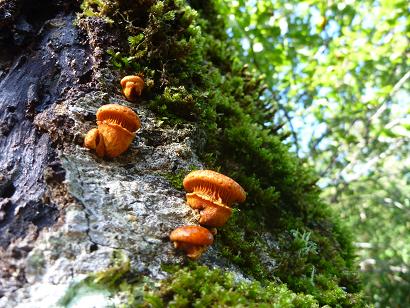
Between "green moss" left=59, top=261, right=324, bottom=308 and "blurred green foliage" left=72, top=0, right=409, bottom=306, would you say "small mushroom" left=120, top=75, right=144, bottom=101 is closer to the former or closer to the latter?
"blurred green foliage" left=72, top=0, right=409, bottom=306

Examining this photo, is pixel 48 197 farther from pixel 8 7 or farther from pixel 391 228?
pixel 391 228

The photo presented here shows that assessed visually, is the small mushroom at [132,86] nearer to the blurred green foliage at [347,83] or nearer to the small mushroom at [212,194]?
the small mushroom at [212,194]

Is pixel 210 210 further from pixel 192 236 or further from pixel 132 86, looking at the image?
pixel 132 86

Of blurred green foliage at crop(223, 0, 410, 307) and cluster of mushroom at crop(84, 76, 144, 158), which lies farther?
blurred green foliage at crop(223, 0, 410, 307)

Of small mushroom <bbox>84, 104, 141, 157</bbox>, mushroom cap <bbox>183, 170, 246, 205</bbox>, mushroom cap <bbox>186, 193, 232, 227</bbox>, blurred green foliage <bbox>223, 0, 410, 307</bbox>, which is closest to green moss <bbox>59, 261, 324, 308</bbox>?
mushroom cap <bbox>186, 193, 232, 227</bbox>

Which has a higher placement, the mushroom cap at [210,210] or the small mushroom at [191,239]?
the mushroom cap at [210,210]

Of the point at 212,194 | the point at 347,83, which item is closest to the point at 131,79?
the point at 212,194

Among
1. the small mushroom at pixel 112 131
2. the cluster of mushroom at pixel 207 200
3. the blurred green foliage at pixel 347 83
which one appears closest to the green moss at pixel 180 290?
the cluster of mushroom at pixel 207 200
